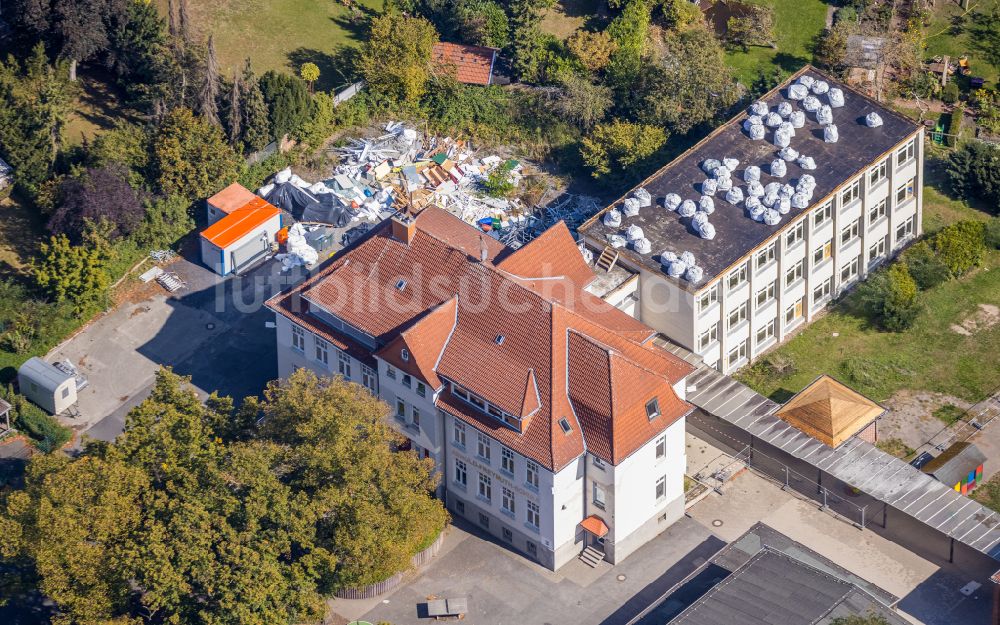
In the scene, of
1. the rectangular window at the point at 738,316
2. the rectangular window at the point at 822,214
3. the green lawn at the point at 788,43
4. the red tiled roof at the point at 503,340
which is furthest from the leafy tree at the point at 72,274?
the green lawn at the point at 788,43

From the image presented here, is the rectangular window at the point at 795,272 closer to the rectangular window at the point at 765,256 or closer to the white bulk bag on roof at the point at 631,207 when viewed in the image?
the rectangular window at the point at 765,256

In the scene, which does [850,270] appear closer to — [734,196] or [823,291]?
[823,291]

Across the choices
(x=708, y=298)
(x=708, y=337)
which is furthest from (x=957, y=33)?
(x=708, y=337)

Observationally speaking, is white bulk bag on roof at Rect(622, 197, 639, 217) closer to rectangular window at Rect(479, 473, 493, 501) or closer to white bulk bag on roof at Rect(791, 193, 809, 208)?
white bulk bag on roof at Rect(791, 193, 809, 208)

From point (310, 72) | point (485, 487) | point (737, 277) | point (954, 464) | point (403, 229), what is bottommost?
point (954, 464)

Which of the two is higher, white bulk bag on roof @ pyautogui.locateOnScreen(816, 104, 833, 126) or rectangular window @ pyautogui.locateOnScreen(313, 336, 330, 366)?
white bulk bag on roof @ pyautogui.locateOnScreen(816, 104, 833, 126)

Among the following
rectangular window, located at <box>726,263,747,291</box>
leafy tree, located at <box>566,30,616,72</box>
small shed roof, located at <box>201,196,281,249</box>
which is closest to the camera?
rectangular window, located at <box>726,263,747,291</box>

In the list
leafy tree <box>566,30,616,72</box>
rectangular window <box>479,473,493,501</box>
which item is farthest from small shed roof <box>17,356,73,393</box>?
leafy tree <box>566,30,616,72</box>
